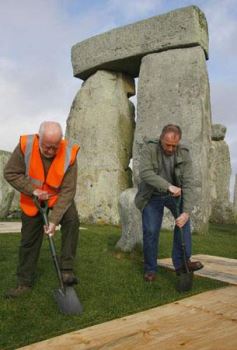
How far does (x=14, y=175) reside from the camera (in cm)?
379

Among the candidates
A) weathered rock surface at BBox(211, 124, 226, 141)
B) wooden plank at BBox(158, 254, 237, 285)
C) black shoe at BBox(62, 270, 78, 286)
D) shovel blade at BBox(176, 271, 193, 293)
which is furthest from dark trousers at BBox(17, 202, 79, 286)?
weathered rock surface at BBox(211, 124, 226, 141)

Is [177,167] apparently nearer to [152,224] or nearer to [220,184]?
[152,224]

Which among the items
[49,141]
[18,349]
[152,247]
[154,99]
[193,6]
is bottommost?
[18,349]

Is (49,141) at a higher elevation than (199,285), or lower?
higher

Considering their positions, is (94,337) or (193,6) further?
(193,6)

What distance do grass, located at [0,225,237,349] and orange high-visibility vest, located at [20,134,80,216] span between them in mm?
755

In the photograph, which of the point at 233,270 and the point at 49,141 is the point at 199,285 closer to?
the point at 233,270

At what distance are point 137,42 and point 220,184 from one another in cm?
505

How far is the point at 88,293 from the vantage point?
3.87m

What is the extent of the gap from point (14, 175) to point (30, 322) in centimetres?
117

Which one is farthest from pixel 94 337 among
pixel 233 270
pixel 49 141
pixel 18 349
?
pixel 233 270

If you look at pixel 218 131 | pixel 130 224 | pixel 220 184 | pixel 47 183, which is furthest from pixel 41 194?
pixel 218 131

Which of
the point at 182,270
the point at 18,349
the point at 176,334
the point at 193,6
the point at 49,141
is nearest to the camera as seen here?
the point at 18,349

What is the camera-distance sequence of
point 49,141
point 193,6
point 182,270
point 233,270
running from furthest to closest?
point 193,6 → point 233,270 → point 182,270 → point 49,141
